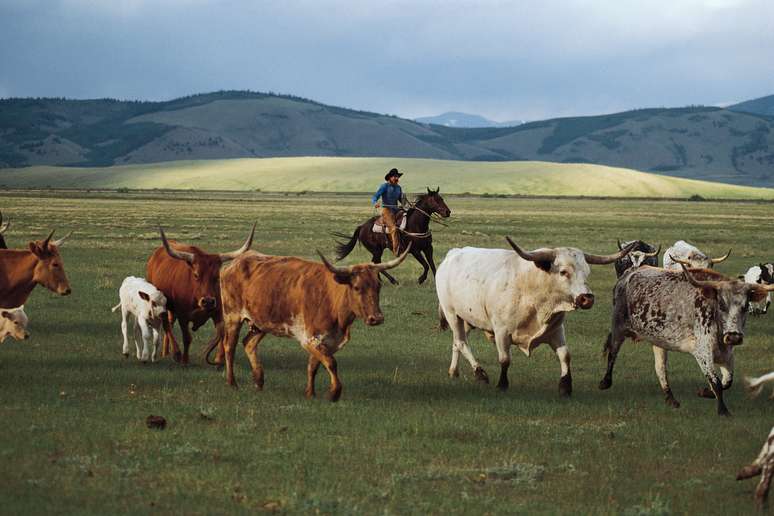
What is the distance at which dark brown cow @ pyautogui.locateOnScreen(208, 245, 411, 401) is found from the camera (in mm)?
11375

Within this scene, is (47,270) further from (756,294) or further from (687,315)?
(756,294)

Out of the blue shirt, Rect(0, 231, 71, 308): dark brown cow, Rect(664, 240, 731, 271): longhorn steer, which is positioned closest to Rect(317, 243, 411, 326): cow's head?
Rect(0, 231, 71, 308): dark brown cow

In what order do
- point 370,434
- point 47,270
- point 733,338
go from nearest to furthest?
point 370,434, point 733,338, point 47,270

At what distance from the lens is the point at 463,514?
754 centimetres

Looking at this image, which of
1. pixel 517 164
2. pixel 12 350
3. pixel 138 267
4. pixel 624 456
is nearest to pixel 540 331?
pixel 624 456

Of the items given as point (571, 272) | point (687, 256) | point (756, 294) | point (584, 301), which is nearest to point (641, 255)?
point (687, 256)

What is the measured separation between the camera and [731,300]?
433 inches

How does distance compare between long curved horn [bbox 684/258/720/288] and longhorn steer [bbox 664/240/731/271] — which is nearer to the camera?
long curved horn [bbox 684/258/720/288]

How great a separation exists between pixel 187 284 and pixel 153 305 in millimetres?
544

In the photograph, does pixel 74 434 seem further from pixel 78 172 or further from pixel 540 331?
pixel 78 172

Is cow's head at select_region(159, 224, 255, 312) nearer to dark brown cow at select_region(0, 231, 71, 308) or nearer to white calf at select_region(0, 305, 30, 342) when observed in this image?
dark brown cow at select_region(0, 231, 71, 308)

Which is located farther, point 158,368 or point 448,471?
point 158,368

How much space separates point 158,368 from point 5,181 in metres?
163

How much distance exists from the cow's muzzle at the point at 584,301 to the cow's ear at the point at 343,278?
2.50m
